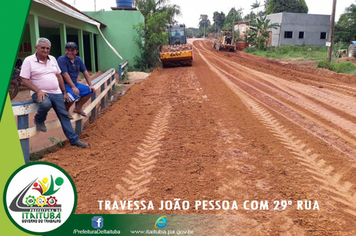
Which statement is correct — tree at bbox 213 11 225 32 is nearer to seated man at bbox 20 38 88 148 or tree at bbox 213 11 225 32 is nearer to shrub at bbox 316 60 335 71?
shrub at bbox 316 60 335 71

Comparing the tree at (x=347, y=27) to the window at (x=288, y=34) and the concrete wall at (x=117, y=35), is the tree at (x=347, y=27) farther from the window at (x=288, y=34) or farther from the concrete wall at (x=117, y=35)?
the concrete wall at (x=117, y=35)

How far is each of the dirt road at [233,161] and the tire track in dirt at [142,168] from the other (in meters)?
0.01

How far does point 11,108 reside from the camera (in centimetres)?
411

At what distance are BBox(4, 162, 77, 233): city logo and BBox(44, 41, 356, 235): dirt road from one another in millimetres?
292

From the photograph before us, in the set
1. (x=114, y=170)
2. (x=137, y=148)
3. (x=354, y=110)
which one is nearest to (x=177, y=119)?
(x=137, y=148)

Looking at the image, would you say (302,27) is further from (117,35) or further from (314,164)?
(314,164)

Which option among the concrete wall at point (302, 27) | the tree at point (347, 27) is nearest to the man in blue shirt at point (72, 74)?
the tree at point (347, 27)

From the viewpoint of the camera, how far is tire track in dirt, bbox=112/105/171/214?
3.71 m

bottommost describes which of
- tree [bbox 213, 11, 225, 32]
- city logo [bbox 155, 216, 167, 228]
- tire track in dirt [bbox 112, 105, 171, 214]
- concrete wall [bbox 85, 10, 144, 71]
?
city logo [bbox 155, 216, 167, 228]

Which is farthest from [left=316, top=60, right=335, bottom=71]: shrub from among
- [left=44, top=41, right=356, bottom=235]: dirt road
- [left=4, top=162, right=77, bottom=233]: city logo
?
[left=4, top=162, right=77, bottom=233]: city logo

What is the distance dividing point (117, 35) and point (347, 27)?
26.2m

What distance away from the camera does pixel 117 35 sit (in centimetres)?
1869

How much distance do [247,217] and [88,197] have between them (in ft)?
5.96

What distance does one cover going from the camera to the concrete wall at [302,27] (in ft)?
121
